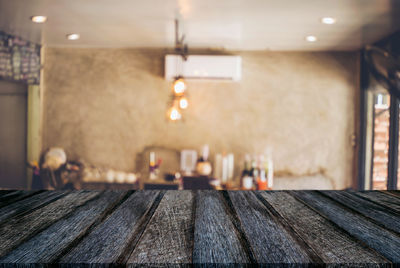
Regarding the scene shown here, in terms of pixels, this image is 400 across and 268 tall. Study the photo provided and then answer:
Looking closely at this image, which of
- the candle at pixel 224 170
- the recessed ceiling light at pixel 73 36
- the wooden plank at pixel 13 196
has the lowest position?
the candle at pixel 224 170

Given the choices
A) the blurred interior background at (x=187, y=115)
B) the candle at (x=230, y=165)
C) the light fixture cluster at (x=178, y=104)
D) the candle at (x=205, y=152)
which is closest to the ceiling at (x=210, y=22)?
the blurred interior background at (x=187, y=115)

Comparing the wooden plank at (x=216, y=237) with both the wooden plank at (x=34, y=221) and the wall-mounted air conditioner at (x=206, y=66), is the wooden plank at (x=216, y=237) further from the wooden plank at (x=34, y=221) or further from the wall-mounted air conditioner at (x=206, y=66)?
the wall-mounted air conditioner at (x=206, y=66)

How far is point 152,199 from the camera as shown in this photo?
0.81 metres

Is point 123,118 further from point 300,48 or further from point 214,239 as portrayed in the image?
point 214,239

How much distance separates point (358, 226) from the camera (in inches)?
24.2

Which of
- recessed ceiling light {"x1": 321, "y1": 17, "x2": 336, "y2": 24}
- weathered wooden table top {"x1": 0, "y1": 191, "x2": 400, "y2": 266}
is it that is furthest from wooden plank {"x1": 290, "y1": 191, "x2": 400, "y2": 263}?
recessed ceiling light {"x1": 321, "y1": 17, "x2": 336, "y2": 24}

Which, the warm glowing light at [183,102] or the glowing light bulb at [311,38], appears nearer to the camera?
the glowing light bulb at [311,38]

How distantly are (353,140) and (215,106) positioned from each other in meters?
1.97

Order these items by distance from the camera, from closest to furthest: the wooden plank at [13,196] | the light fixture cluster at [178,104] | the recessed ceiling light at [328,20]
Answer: the wooden plank at [13,196]
the recessed ceiling light at [328,20]
the light fixture cluster at [178,104]

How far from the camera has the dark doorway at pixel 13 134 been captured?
4363 millimetres

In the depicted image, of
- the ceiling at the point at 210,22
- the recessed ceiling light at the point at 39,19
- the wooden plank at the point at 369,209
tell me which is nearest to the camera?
the wooden plank at the point at 369,209

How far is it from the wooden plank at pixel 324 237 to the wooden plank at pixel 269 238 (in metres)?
0.02

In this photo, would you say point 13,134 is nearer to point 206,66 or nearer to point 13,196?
point 206,66

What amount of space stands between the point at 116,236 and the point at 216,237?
0.16 m
